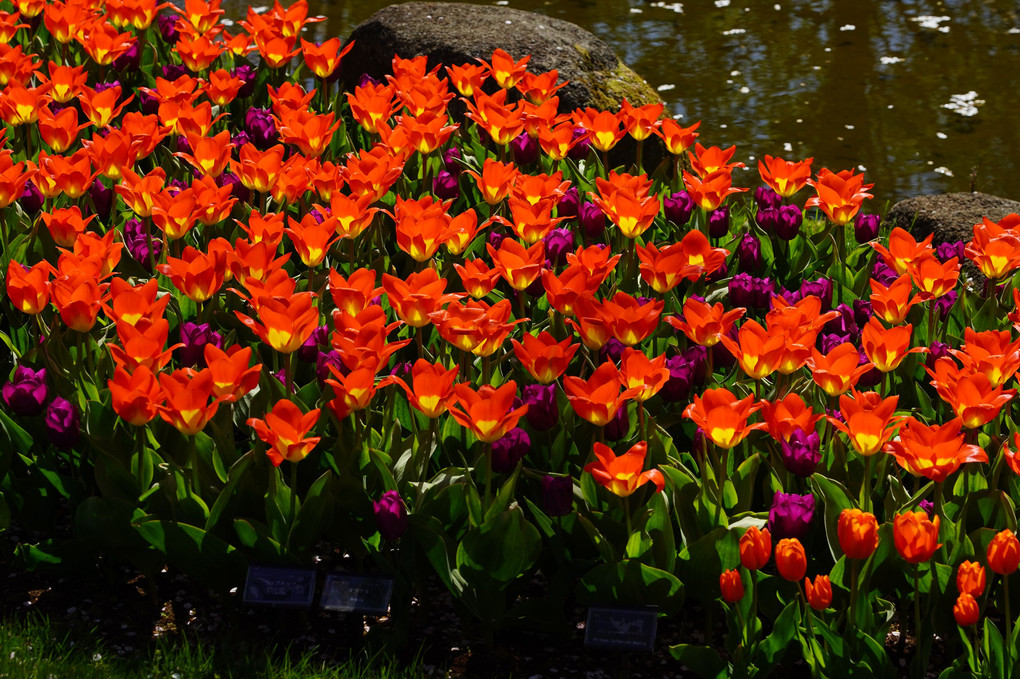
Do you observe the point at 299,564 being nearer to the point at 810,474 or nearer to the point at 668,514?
the point at 668,514

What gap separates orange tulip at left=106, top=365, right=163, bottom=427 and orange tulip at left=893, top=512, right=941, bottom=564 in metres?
1.44

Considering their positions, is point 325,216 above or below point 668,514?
above

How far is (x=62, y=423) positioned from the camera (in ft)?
8.59

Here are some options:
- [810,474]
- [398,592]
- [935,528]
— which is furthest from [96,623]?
[935,528]

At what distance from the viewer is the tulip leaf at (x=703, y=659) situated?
243cm

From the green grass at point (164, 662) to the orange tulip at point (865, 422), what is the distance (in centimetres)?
Answer: 103

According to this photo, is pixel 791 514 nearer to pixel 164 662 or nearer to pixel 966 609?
pixel 966 609

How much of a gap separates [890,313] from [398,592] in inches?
55.9

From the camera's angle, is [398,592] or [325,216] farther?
[325,216]

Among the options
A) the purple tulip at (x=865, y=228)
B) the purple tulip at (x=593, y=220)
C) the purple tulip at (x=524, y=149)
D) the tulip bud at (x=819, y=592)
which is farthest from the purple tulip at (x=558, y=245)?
the tulip bud at (x=819, y=592)

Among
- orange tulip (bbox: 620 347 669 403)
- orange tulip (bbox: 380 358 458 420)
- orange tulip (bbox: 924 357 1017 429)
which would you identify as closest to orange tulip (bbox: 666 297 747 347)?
orange tulip (bbox: 620 347 669 403)

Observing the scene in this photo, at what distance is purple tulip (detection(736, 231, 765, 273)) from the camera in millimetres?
3625

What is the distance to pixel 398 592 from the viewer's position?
261cm

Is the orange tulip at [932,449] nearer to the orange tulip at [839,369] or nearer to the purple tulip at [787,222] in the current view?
the orange tulip at [839,369]
